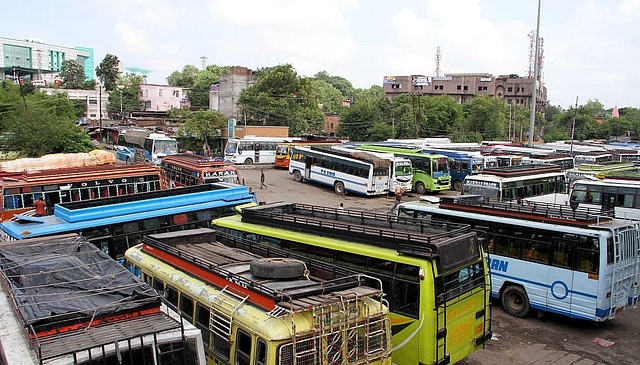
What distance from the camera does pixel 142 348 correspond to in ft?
17.6

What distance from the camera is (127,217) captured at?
1373 cm

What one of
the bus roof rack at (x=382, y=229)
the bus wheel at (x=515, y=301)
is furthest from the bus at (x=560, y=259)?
the bus roof rack at (x=382, y=229)

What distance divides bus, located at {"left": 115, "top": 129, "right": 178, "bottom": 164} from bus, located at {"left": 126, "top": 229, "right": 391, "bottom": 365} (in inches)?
1188

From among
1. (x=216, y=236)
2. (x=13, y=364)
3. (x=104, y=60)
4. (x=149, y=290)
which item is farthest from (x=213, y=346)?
(x=104, y=60)

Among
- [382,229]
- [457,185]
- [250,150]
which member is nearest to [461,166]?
[457,185]

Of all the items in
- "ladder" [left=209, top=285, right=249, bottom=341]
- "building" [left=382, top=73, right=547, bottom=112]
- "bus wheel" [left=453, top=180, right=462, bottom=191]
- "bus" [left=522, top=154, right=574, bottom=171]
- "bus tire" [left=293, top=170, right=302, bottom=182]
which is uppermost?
"building" [left=382, top=73, right=547, bottom=112]

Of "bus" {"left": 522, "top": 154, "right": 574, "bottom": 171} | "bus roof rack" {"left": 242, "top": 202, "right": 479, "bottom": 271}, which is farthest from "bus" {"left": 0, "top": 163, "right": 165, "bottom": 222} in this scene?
"bus" {"left": 522, "top": 154, "right": 574, "bottom": 171}

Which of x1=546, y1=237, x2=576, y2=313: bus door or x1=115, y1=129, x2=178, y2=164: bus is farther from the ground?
x1=115, y1=129, x2=178, y2=164: bus

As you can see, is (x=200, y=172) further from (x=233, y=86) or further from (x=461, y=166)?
(x=233, y=86)

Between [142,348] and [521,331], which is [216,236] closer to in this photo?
[142,348]

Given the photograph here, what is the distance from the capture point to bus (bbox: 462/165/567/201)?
77.6 feet

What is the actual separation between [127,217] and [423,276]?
8.82m

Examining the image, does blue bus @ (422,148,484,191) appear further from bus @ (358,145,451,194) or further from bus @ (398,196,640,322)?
bus @ (398,196,640,322)

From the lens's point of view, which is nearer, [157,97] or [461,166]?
[461,166]
